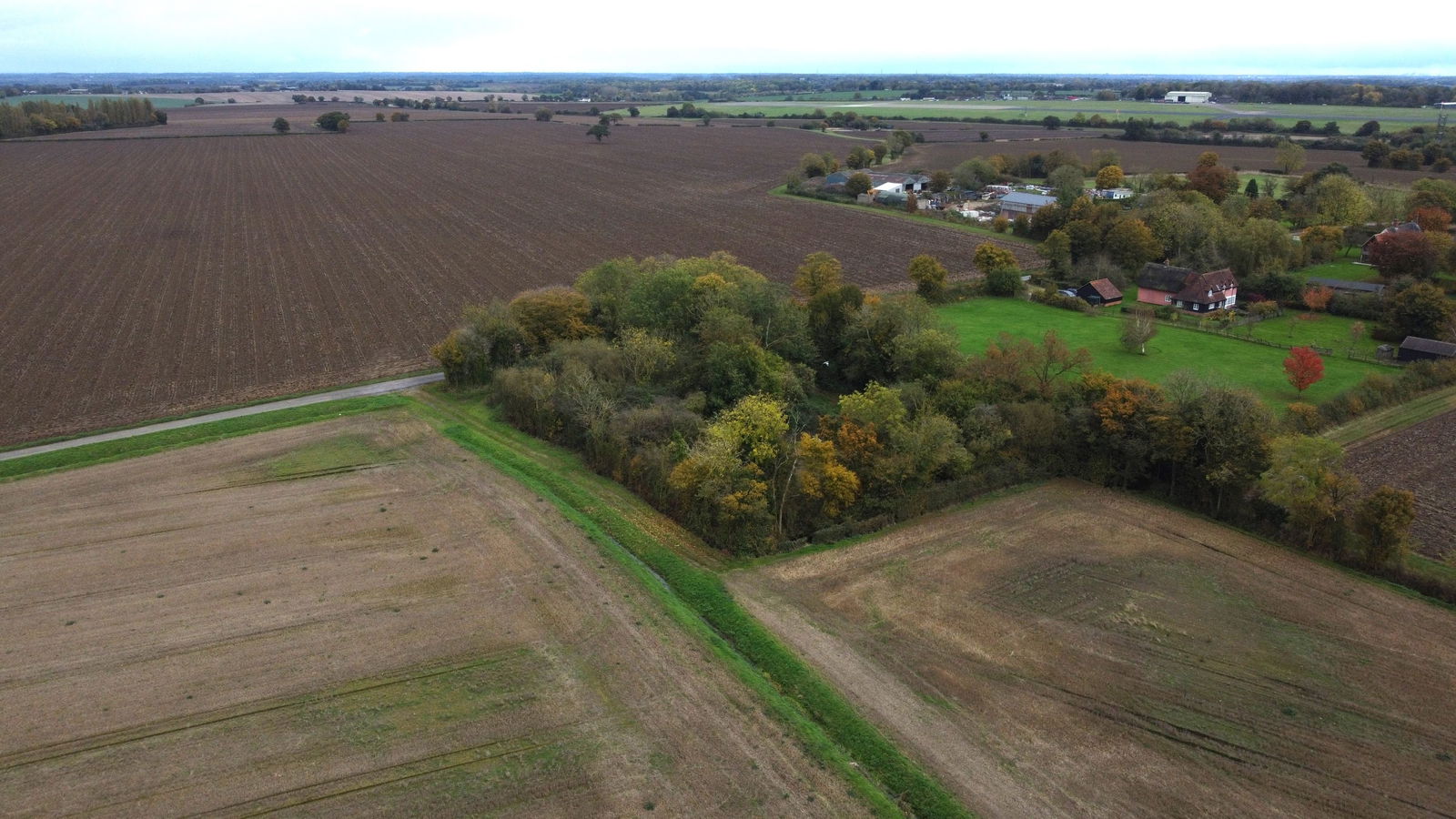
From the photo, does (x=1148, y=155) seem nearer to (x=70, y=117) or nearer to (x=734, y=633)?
(x=734, y=633)

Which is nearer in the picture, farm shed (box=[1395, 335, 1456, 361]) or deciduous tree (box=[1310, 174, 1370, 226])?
farm shed (box=[1395, 335, 1456, 361])

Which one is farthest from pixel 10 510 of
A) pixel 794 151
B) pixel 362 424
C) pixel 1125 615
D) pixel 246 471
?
pixel 794 151

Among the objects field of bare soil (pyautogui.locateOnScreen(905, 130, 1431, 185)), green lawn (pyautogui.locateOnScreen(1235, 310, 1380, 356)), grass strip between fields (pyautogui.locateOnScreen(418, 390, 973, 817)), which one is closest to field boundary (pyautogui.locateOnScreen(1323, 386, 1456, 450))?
green lawn (pyautogui.locateOnScreen(1235, 310, 1380, 356))

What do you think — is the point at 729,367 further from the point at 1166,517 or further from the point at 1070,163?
Answer: the point at 1070,163

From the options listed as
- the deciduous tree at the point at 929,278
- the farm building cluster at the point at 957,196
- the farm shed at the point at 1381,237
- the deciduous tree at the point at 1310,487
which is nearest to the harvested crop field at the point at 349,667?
the deciduous tree at the point at 1310,487

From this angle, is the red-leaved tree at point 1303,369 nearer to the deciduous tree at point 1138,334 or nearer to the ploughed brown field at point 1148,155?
the deciduous tree at point 1138,334

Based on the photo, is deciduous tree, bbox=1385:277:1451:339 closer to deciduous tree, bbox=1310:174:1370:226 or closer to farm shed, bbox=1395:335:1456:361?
farm shed, bbox=1395:335:1456:361

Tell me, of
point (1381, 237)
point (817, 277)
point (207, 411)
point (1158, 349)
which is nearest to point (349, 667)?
point (207, 411)

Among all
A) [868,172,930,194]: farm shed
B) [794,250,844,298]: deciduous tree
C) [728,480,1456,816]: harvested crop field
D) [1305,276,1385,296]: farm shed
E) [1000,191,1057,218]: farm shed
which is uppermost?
[868,172,930,194]: farm shed
